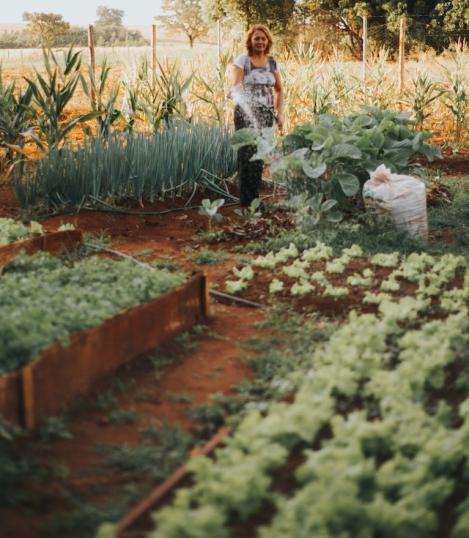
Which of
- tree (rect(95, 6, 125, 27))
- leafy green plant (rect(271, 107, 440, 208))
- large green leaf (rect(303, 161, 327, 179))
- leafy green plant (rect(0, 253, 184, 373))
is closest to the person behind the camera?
leafy green plant (rect(0, 253, 184, 373))

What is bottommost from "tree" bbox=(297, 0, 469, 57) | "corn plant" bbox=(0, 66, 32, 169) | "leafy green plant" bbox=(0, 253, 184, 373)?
"leafy green plant" bbox=(0, 253, 184, 373)

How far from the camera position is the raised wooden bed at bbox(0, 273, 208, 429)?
274 cm

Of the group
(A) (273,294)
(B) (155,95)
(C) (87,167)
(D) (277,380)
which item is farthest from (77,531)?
(B) (155,95)

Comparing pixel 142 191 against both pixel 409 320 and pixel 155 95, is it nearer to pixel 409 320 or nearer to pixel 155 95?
pixel 155 95

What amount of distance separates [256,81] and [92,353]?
3.76m

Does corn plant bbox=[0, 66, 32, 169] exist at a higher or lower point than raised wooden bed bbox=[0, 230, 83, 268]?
higher

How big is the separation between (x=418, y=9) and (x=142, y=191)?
66.4 feet

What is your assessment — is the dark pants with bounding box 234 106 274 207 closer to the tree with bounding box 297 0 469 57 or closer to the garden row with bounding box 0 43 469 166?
the garden row with bounding box 0 43 469 166

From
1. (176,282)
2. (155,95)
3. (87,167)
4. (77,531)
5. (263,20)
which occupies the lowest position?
(77,531)

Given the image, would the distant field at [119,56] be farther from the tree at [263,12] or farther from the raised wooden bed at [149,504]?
the raised wooden bed at [149,504]

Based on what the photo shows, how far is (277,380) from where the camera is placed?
3281 mm

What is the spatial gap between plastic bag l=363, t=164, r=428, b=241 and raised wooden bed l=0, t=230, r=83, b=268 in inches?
81.9

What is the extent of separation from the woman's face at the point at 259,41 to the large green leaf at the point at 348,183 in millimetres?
1359

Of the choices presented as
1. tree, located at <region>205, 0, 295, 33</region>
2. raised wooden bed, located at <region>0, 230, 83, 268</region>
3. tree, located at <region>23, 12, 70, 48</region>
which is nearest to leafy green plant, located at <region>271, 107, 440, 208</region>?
raised wooden bed, located at <region>0, 230, 83, 268</region>
